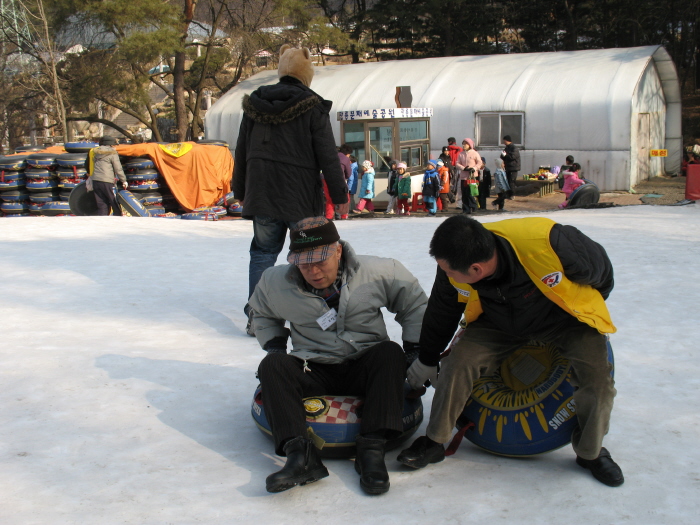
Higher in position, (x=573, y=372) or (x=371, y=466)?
(x=573, y=372)

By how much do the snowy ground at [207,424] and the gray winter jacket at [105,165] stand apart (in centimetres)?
511

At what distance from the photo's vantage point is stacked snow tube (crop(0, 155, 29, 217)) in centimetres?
1460

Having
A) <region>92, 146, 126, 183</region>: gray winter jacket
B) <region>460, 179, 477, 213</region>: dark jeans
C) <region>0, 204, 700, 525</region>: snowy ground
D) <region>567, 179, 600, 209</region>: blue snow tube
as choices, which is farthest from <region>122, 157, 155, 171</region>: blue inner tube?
<region>0, 204, 700, 525</region>: snowy ground

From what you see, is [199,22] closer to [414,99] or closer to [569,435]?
[414,99]

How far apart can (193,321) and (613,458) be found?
117 inches

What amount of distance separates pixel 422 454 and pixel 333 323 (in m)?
0.65

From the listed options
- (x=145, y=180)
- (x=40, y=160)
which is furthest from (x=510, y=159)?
(x=40, y=160)

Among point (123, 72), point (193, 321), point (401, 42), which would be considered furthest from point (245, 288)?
point (401, 42)

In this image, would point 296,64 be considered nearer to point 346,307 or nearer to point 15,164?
point 346,307

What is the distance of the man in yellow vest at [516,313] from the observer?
8.21ft

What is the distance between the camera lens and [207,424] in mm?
3184

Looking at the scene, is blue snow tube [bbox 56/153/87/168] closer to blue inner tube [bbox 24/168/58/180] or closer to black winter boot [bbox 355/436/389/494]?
blue inner tube [bbox 24/168/58/180]

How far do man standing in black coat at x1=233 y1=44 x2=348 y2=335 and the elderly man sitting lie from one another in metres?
1.22

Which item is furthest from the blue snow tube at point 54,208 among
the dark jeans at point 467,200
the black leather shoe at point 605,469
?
the black leather shoe at point 605,469
